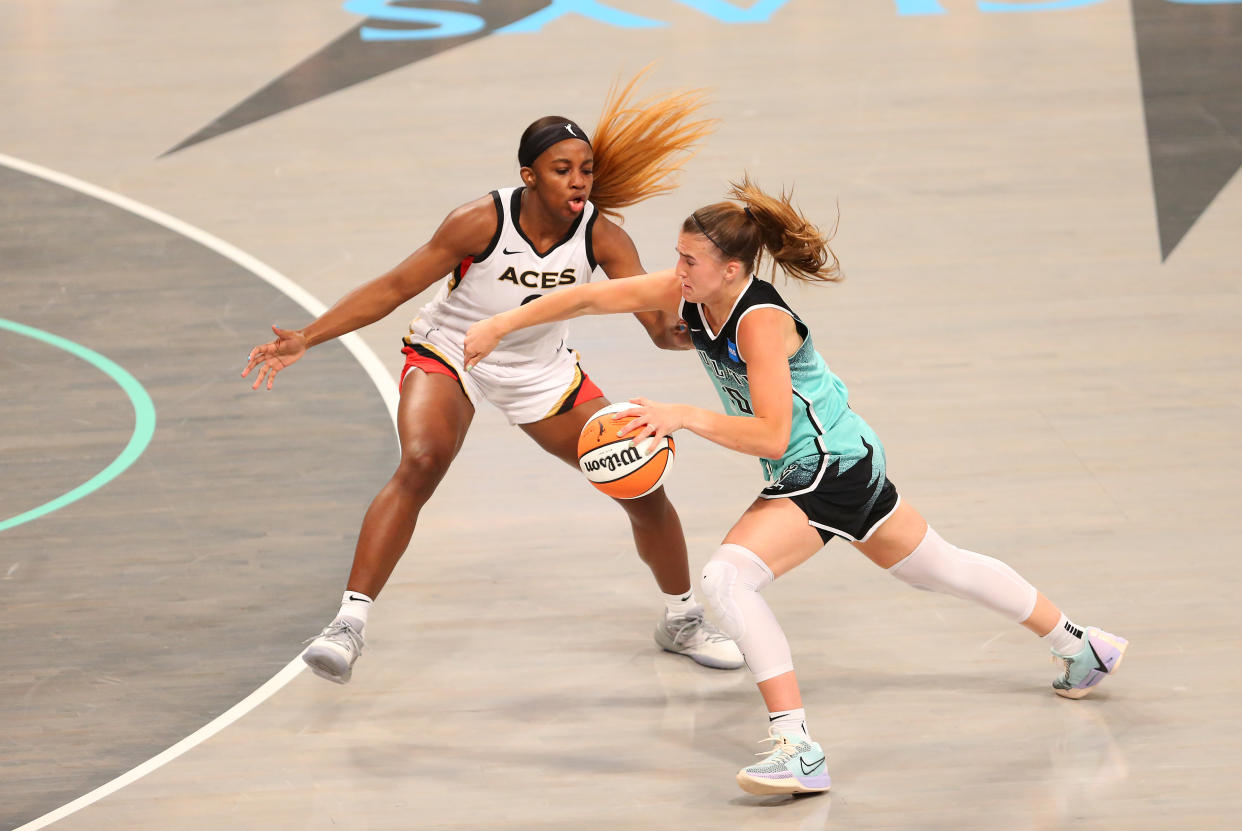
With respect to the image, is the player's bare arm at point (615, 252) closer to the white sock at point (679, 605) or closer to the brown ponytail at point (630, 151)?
the brown ponytail at point (630, 151)

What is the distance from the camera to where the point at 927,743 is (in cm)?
430

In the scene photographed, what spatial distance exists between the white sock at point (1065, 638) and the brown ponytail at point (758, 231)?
1276 millimetres

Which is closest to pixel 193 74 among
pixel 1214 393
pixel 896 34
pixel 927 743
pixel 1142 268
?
pixel 896 34

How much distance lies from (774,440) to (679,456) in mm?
2176

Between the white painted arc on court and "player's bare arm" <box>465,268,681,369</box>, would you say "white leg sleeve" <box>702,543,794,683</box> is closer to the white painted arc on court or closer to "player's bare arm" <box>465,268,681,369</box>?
"player's bare arm" <box>465,268,681,369</box>

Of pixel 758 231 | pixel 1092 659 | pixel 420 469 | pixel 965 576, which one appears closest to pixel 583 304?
pixel 758 231

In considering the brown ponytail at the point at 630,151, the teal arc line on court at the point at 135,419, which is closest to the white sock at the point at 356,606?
the brown ponytail at the point at 630,151

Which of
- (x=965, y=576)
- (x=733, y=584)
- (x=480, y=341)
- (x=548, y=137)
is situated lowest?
(x=965, y=576)

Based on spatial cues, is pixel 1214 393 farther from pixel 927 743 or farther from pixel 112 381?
pixel 112 381

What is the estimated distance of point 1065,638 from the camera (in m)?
4.34

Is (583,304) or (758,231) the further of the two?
(583,304)

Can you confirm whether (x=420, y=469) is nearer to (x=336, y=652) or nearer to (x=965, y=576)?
(x=336, y=652)

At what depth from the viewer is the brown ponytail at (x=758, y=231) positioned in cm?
389

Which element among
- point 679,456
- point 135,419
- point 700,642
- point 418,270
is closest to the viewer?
point 418,270
